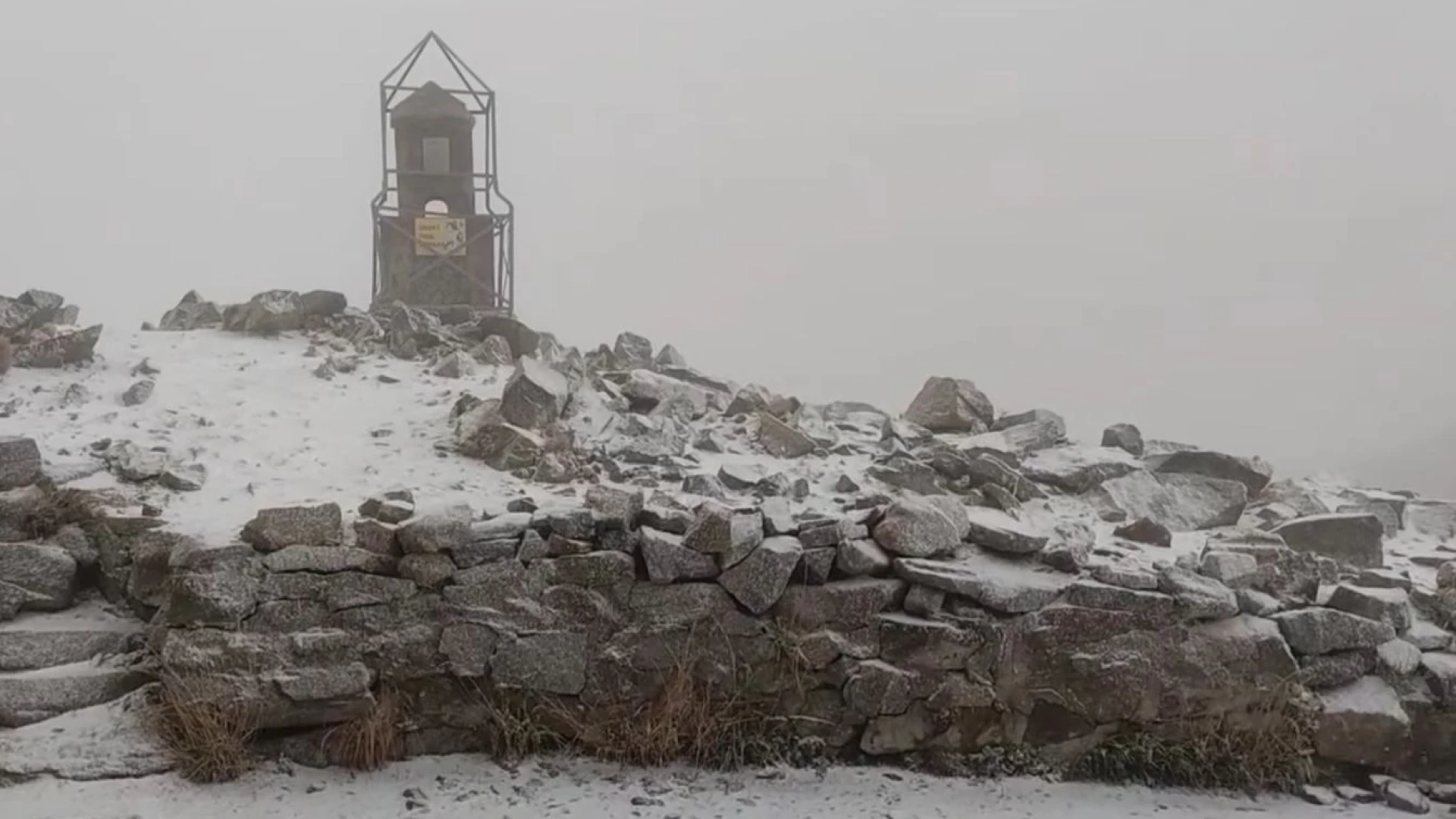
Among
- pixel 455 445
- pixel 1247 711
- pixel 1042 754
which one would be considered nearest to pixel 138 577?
pixel 455 445

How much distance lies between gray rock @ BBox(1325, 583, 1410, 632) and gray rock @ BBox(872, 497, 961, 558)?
6.35 ft

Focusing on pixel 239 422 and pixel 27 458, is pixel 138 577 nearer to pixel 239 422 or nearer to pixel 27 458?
pixel 27 458

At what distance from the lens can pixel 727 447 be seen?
20.7 feet

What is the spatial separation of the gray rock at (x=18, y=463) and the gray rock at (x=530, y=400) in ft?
7.83

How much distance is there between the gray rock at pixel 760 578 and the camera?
4.79 m

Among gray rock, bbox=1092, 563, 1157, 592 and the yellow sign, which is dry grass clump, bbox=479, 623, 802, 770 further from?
the yellow sign

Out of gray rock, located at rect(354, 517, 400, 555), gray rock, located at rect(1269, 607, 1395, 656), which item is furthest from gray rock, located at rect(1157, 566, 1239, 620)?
gray rock, located at rect(354, 517, 400, 555)

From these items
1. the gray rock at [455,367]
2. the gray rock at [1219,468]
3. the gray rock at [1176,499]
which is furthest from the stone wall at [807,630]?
the gray rock at [455,367]

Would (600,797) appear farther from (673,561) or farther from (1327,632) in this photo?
(1327,632)

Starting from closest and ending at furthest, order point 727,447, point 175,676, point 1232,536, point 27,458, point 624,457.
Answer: point 175,676 < point 27,458 < point 1232,536 < point 624,457 < point 727,447

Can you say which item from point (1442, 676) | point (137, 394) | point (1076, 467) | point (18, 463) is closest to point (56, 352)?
point (137, 394)

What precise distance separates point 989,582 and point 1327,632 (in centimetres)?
167

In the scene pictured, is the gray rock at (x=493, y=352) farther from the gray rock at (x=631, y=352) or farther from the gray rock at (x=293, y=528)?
the gray rock at (x=293, y=528)

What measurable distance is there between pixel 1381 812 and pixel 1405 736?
A: 44 centimetres
